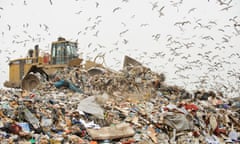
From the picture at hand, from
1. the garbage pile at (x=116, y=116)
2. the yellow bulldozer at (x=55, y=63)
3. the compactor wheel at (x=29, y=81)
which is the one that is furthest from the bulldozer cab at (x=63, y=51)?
the garbage pile at (x=116, y=116)

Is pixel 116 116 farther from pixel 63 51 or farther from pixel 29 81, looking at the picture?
pixel 29 81

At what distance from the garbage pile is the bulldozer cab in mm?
1364

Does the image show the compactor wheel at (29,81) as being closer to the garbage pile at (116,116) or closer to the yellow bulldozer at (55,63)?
the yellow bulldozer at (55,63)

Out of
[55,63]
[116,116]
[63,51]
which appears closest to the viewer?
[116,116]

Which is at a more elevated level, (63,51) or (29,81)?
(63,51)

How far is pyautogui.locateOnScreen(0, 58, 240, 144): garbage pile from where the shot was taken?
16.3ft

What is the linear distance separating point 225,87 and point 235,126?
4205 millimetres

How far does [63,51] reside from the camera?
11164mm

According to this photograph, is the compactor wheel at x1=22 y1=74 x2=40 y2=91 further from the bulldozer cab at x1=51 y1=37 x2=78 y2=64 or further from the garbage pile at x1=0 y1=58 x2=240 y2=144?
the garbage pile at x1=0 y1=58 x2=240 y2=144

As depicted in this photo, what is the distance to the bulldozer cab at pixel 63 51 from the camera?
11.1 metres

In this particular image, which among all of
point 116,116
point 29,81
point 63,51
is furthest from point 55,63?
point 116,116

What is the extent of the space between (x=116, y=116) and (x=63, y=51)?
17.7 feet

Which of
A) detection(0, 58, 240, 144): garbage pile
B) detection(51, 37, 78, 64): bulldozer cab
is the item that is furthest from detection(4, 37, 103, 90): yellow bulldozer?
detection(0, 58, 240, 144): garbage pile

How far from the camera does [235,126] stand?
7.73m
